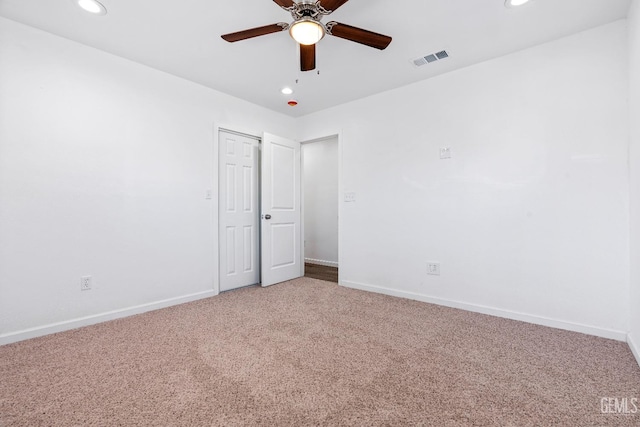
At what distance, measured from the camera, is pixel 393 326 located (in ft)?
7.98

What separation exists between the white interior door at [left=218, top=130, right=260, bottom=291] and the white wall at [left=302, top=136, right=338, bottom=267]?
5.73ft

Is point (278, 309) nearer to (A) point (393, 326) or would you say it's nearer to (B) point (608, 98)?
(A) point (393, 326)

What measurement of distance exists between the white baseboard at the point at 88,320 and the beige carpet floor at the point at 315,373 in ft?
0.28

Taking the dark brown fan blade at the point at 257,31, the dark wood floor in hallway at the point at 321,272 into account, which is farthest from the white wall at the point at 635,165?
the dark wood floor in hallway at the point at 321,272

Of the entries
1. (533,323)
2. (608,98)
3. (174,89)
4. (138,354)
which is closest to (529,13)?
(608,98)

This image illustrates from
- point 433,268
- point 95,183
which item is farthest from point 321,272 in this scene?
point 95,183

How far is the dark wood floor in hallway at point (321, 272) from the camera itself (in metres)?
4.27

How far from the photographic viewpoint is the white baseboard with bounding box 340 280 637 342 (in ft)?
7.23

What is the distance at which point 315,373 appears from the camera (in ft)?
5.60

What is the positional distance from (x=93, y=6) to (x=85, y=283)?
88.1 inches

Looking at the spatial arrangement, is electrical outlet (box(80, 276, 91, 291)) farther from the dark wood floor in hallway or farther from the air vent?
the air vent

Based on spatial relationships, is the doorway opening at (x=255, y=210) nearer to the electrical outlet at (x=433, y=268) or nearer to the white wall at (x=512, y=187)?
the white wall at (x=512, y=187)

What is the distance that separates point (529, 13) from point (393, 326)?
8.88ft

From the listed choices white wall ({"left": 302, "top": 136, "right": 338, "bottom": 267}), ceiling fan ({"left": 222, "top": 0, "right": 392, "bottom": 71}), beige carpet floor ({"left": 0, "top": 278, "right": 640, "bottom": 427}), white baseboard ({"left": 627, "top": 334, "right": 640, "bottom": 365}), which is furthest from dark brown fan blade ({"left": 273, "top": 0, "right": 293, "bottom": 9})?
white wall ({"left": 302, "top": 136, "right": 338, "bottom": 267})
